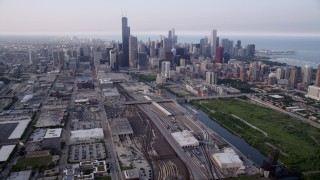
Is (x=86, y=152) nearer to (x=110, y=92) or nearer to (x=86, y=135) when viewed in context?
(x=86, y=135)

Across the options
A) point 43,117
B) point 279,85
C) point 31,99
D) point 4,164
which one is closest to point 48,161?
point 4,164

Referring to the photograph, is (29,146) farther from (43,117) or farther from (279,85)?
(279,85)

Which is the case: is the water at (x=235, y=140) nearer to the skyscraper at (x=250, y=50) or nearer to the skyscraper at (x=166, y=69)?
the skyscraper at (x=166, y=69)

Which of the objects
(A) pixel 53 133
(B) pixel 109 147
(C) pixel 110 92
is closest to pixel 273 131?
(B) pixel 109 147

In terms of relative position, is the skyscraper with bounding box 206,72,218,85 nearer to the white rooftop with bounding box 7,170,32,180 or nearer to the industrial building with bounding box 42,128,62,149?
the industrial building with bounding box 42,128,62,149

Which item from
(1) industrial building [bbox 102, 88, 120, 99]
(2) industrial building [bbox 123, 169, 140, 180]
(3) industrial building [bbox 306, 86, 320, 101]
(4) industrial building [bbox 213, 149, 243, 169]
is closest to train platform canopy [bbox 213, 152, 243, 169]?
(4) industrial building [bbox 213, 149, 243, 169]

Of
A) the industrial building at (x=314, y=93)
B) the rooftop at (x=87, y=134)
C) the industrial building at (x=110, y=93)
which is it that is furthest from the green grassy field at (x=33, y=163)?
the industrial building at (x=314, y=93)
